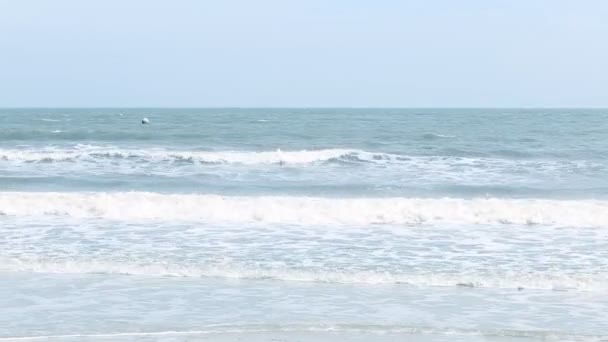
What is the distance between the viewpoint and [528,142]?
36688 mm

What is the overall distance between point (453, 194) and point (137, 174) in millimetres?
9599

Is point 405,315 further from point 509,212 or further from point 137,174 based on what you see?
point 137,174

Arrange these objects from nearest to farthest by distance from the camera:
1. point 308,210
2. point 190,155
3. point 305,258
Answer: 1. point 305,258
2. point 308,210
3. point 190,155

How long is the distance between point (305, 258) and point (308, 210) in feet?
14.4

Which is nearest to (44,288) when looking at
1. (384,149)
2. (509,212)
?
(509,212)

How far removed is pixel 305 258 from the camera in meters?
10.7

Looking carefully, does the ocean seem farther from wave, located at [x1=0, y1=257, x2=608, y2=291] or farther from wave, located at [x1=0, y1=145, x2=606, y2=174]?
wave, located at [x1=0, y1=145, x2=606, y2=174]

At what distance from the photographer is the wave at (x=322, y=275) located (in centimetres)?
940

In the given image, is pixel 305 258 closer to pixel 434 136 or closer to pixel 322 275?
pixel 322 275

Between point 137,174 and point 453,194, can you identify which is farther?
point 137,174

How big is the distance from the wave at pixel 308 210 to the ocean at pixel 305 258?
0.14 feet

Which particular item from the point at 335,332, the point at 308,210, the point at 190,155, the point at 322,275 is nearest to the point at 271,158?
the point at 190,155

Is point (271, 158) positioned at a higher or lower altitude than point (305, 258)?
higher

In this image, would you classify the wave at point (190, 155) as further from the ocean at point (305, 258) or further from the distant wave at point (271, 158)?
the ocean at point (305, 258)
